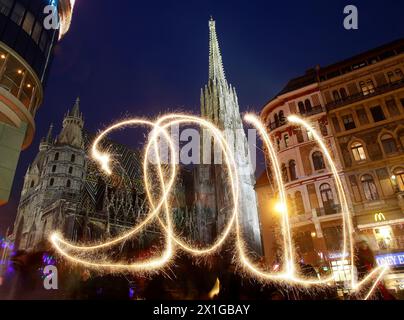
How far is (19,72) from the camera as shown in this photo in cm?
2228

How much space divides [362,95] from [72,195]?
154ft

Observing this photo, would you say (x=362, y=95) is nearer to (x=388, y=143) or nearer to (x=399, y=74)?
(x=399, y=74)

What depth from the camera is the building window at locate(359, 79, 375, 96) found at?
76.2ft

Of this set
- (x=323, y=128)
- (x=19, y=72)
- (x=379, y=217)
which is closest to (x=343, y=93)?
(x=323, y=128)

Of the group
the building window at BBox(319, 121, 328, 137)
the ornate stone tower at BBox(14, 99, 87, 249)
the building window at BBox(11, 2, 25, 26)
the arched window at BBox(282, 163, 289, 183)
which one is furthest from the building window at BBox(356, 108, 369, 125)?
the ornate stone tower at BBox(14, 99, 87, 249)

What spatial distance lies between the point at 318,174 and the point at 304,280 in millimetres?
14686

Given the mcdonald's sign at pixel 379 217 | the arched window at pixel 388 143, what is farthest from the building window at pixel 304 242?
the arched window at pixel 388 143

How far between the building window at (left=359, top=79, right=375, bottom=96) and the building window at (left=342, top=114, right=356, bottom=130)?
7.24ft

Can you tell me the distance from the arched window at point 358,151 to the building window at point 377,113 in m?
2.40

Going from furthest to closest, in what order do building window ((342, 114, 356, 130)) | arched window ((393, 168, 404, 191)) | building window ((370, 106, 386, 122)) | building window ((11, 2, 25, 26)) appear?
building window ((342, 114, 356, 130)) → building window ((11, 2, 25, 26)) → building window ((370, 106, 386, 122)) → arched window ((393, 168, 404, 191))

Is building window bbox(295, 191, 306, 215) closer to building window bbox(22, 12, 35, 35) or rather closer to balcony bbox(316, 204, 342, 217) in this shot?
balcony bbox(316, 204, 342, 217)

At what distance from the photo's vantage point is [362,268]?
930 centimetres

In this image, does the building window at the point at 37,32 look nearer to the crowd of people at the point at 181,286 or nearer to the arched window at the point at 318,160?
the crowd of people at the point at 181,286
